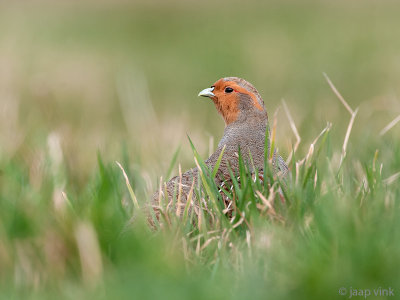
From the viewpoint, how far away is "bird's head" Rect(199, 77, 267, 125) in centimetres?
404

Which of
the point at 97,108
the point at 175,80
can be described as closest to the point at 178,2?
the point at 175,80

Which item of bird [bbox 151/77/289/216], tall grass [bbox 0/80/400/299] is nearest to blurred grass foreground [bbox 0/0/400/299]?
tall grass [bbox 0/80/400/299]

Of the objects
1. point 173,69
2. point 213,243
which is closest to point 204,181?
point 213,243

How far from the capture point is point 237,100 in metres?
4.14

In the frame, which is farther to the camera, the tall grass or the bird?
the bird

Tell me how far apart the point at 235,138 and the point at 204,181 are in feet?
2.57

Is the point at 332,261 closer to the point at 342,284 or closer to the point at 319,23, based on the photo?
the point at 342,284

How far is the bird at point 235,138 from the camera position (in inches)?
133

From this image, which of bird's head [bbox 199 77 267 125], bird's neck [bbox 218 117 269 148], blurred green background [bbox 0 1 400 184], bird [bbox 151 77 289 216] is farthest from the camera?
blurred green background [bbox 0 1 400 184]

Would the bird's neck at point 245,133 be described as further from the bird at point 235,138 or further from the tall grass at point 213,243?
the tall grass at point 213,243

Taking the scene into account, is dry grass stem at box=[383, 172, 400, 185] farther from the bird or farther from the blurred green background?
the blurred green background

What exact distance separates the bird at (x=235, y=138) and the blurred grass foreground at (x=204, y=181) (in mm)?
173

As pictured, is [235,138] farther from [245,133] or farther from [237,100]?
[237,100]

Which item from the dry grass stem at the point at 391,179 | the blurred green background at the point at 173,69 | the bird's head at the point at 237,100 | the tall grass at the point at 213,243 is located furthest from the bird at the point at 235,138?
the dry grass stem at the point at 391,179
